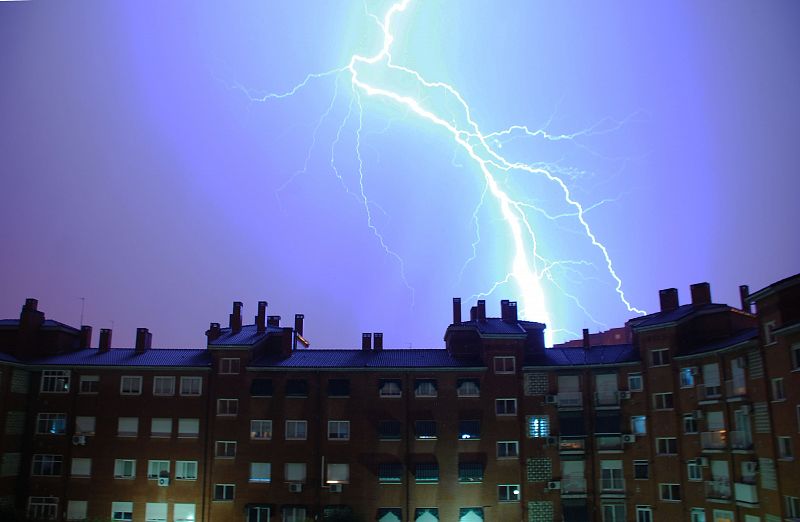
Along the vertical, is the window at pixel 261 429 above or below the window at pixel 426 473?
above

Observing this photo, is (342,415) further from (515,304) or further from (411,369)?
(515,304)

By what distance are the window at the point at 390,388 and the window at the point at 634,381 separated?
51.5 feet

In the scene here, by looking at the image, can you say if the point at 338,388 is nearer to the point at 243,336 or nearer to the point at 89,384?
the point at 243,336

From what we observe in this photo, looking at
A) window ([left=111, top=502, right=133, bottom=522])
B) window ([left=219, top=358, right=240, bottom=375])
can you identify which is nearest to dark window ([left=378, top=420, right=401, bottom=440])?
window ([left=219, top=358, right=240, bottom=375])

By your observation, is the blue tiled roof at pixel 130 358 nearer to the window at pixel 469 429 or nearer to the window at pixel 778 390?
the window at pixel 469 429

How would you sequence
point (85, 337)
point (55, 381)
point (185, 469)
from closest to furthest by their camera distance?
point (185, 469) < point (55, 381) < point (85, 337)

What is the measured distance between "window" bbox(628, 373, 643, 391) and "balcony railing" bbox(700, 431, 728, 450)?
18.0 ft

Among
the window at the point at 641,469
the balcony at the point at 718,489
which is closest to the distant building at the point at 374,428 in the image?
the window at the point at 641,469

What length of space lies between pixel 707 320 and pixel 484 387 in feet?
50.5

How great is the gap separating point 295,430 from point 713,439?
27.1m

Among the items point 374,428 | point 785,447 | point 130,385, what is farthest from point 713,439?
point 130,385

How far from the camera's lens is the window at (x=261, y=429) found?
4897 cm

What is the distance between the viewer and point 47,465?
50.0 meters

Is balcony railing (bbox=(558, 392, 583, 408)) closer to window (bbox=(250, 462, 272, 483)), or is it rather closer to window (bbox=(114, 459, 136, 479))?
window (bbox=(250, 462, 272, 483))
